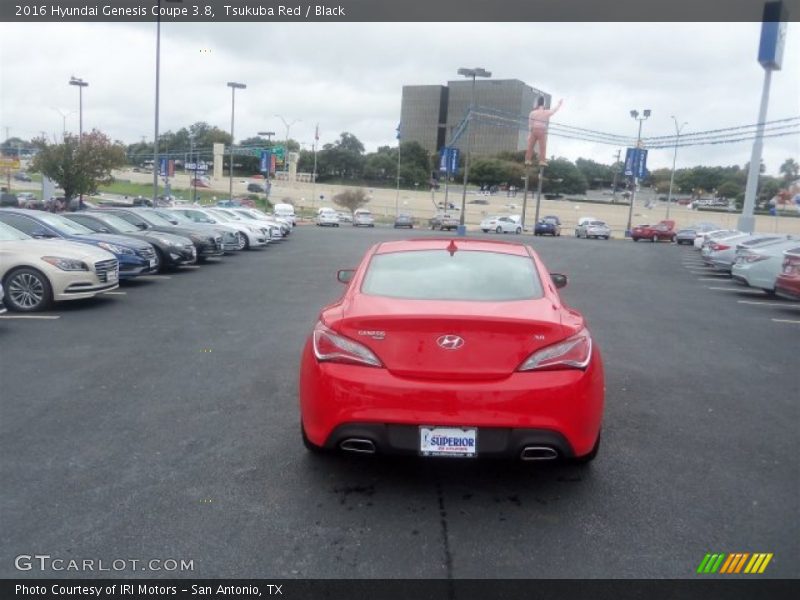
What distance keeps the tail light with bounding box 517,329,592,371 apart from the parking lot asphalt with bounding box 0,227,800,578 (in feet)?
2.76

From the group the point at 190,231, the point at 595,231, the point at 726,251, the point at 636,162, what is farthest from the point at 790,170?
the point at 190,231

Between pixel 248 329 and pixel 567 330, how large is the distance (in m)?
6.10

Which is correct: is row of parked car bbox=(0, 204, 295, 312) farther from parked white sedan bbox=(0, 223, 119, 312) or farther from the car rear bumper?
the car rear bumper

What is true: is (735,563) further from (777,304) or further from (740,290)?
(740,290)

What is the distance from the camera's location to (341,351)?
13.1 feet

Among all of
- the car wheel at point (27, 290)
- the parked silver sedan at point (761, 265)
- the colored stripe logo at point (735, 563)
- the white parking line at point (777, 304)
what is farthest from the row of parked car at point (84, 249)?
the parked silver sedan at point (761, 265)

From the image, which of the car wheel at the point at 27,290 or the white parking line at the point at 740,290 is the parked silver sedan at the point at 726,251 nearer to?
the white parking line at the point at 740,290

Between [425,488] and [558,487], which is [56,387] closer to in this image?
[425,488]

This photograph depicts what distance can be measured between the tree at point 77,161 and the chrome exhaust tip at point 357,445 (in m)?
30.5

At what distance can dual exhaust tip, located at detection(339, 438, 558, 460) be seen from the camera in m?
3.85


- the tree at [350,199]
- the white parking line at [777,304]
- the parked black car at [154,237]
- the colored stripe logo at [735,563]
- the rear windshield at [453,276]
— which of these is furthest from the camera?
the tree at [350,199]

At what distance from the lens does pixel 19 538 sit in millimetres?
3512

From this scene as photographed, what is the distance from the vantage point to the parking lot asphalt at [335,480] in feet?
11.3

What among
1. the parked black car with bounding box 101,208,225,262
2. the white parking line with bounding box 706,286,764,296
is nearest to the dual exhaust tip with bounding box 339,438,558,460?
the white parking line with bounding box 706,286,764,296
